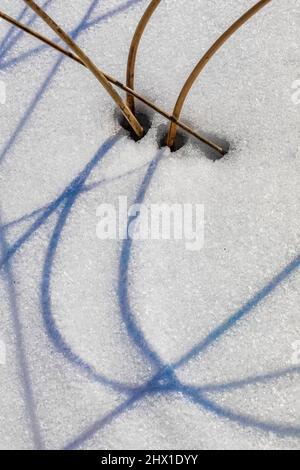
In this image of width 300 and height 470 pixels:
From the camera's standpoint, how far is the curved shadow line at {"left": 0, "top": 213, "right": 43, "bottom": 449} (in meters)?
1.11

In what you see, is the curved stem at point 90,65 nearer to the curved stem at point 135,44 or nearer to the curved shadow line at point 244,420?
the curved stem at point 135,44

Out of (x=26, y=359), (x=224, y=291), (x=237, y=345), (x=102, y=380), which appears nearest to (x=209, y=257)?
(x=224, y=291)

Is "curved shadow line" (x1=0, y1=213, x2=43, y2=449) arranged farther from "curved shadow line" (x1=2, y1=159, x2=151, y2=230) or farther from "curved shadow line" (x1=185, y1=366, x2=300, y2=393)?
"curved shadow line" (x1=185, y1=366, x2=300, y2=393)

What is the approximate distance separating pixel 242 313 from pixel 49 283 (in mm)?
419

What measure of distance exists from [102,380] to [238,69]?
2.54 feet

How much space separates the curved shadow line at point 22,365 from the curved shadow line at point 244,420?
32 centimetres

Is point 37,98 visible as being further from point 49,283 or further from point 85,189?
point 49,283

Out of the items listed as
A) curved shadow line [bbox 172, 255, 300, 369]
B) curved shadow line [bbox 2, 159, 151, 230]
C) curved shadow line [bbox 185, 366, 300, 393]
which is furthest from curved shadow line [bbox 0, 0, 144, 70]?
curved shadow line [bbox 185, 366, 300, 393]

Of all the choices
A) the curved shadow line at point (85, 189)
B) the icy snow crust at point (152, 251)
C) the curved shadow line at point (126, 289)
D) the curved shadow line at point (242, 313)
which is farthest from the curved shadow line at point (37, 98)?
the curved shadow line at point (242, 313)

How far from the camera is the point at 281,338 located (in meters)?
1.12

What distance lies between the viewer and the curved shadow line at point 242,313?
1.12m
